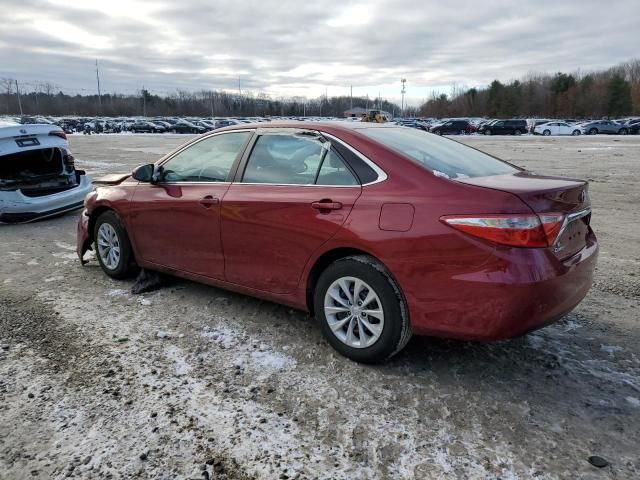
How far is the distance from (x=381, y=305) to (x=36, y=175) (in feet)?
26.0

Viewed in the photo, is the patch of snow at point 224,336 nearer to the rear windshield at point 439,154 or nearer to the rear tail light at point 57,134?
the rear windshield at point 439,154

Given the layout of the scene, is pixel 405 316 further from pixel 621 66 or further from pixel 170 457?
pixel 621 66

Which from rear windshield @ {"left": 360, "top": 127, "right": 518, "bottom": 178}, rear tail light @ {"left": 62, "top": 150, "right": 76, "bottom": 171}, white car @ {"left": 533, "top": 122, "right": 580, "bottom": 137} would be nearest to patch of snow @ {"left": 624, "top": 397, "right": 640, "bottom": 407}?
rear windshield @ {"left": 360, "top": 127, "right": 518, "bottom": 178}

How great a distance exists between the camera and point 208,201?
13.9 ft

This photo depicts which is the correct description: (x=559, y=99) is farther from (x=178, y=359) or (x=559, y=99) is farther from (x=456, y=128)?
(x=178, y=359)

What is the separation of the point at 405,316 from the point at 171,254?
2.38 metres

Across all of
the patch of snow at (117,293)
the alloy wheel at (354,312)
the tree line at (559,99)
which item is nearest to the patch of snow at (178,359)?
the alloy wheel at (354,312)

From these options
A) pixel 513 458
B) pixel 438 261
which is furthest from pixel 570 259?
pixel 513 458

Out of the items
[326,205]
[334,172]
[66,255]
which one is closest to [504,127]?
[66,255]

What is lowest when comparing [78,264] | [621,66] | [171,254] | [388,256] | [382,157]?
[78,264]

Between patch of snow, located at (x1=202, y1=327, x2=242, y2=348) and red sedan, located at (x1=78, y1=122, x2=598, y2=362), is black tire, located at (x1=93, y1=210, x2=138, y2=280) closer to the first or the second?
red sedan, located at (x1=78, y1=122, x2=598, y2=362)

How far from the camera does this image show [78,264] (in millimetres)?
5984

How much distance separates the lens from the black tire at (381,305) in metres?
3.25

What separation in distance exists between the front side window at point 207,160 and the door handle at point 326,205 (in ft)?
3.48
